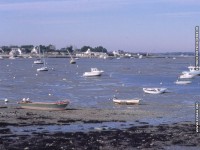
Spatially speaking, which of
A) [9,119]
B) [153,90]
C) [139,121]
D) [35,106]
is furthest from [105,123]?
[153,90]

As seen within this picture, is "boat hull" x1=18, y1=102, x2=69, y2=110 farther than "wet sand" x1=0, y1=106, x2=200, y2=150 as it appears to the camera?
Yes

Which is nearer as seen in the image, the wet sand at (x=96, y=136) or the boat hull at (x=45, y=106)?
the wet sand at (x=96, y=136)

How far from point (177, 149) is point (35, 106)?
73.9 ft

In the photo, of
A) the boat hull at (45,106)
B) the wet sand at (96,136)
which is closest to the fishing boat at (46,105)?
the boat hull at (45,106)

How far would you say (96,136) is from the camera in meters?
33.8

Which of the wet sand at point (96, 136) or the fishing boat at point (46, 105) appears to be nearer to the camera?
the wet sand at point (96, 136)

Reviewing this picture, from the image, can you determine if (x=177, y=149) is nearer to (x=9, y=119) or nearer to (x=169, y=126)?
(x=169, y=126)

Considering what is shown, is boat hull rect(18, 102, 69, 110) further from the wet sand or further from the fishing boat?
the wet sand

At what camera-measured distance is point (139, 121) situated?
140 feet

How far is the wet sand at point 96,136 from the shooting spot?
30516 millimetres

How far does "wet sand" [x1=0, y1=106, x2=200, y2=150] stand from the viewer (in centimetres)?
3052

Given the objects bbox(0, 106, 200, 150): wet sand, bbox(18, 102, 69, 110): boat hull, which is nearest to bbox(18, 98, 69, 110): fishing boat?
bbox(18, 102, 69, 110): boat hull

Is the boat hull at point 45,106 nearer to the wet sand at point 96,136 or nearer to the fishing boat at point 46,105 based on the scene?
the fishing boat at point 46,105

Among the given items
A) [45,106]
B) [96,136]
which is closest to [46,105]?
[45,106]
